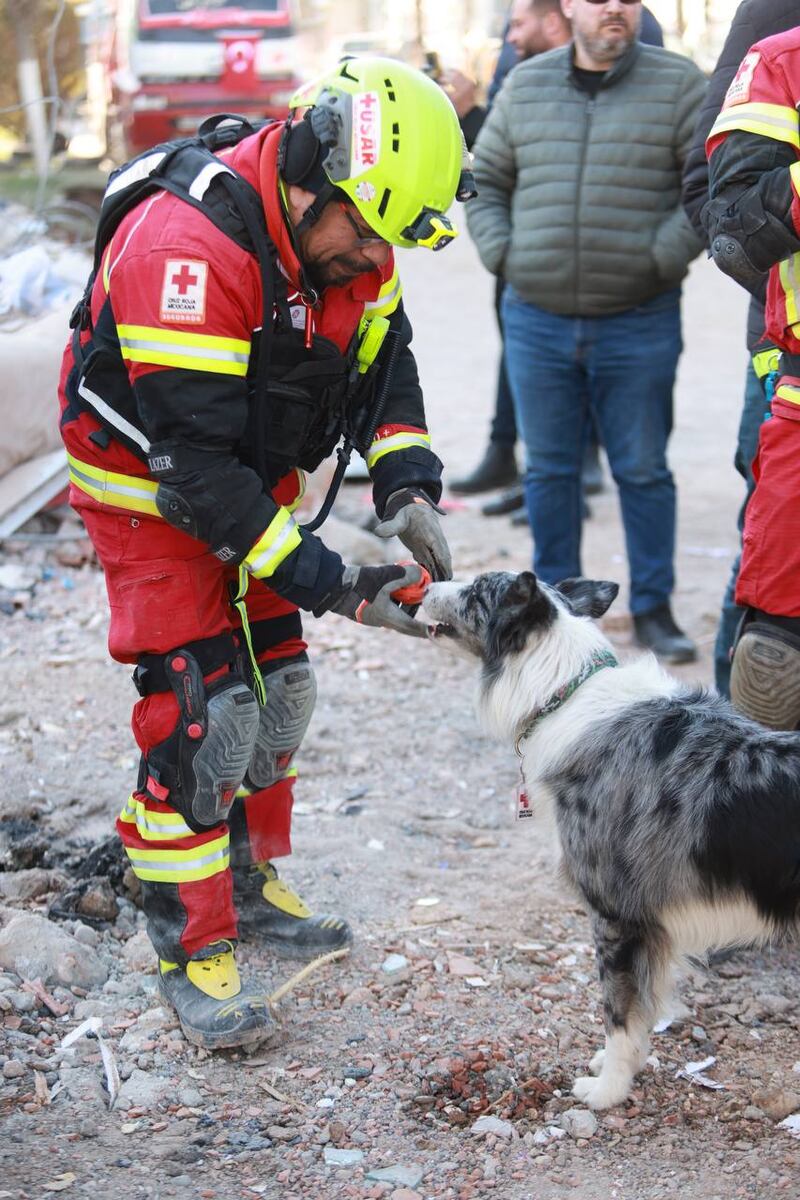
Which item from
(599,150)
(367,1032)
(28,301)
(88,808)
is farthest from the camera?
(28,301)

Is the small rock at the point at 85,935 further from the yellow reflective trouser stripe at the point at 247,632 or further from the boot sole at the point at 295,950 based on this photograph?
the yellow reflective trouser stripe at the point at 247,632

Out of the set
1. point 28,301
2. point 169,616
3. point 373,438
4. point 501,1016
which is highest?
point 373,438

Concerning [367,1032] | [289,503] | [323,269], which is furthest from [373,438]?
[367,1032]

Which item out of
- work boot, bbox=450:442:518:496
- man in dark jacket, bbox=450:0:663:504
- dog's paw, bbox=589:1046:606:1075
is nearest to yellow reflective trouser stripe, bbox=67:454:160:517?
dog's paw, bbox=589:1046:606:1075

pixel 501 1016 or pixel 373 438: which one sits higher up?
pixel 373 438

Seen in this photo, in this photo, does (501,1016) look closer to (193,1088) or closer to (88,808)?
(193,1088)

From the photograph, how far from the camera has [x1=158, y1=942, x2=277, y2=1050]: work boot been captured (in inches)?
135

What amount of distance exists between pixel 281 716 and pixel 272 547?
0.84 metres

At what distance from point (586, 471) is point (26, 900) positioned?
5573 millimetres

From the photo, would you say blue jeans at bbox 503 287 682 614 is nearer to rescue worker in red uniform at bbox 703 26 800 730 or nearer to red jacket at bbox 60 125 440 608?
rescue worker in red uniform at bbox 703 26 800 730

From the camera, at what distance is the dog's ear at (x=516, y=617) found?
10.8 feet

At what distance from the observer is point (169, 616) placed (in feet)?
10.8

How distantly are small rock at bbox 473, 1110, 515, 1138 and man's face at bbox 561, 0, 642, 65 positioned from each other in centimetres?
458

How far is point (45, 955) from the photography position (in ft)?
12.1
